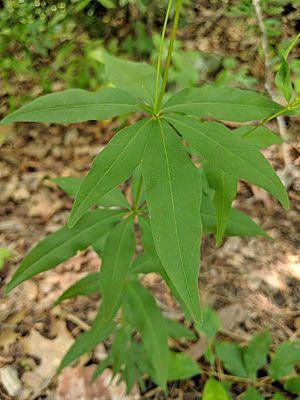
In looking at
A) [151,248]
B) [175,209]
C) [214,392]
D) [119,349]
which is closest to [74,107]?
[175,209]

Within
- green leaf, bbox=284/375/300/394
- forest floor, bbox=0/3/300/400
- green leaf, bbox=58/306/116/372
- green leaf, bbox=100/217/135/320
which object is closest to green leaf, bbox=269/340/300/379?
green leaf, bbox=284/375/300/394

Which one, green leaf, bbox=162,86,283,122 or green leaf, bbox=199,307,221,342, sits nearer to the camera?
green leaf, bbox=162,86,283,122

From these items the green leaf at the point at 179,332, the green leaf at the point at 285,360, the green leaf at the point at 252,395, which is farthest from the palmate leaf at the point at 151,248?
the green leaf at the point at 285,360

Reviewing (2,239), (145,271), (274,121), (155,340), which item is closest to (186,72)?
(274,121)

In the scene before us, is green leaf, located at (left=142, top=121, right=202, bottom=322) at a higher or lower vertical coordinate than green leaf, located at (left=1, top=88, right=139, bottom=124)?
lower

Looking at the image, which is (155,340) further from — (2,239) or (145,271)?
(2,239)

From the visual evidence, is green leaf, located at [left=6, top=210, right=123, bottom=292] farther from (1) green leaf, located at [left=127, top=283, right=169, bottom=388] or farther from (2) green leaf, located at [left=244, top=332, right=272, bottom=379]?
(2) green leaf, located at [left=244, top=332, right=272, bottom=379]
